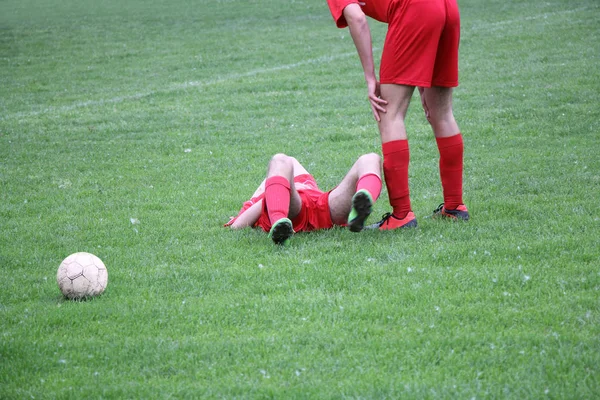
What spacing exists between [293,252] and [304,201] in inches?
25.5

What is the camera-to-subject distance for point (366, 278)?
4824 millimetres

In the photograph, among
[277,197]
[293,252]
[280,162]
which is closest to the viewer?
[293,252]

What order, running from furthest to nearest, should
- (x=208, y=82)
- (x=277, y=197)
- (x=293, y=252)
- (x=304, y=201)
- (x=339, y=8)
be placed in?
(x=208, y=82) → (x=304, y=201) → (x=339, y=8) → (x=277, y=197) → (x=293, y=252)

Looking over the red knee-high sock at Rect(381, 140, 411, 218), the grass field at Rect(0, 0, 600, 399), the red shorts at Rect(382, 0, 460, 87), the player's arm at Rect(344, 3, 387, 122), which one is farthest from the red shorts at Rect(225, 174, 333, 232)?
the red shorts at Rect(382, 0, 460, 87)

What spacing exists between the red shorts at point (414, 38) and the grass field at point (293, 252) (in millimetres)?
1169

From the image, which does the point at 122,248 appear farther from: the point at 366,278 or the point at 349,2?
the point at 349,2

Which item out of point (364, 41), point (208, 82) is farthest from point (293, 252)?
point (208, 82)

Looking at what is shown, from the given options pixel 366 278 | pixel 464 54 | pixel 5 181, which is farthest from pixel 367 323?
pixel 464 54

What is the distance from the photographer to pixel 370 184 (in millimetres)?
5527

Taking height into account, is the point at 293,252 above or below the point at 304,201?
below

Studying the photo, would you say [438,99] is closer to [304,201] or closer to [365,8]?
[365,8]

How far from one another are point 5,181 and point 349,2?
471 cm

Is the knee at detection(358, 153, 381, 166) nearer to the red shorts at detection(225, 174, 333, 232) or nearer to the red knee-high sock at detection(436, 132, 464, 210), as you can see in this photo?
the red shorts at detection(225, 174, 333, 232)

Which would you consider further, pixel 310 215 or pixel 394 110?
pixel 310 215
